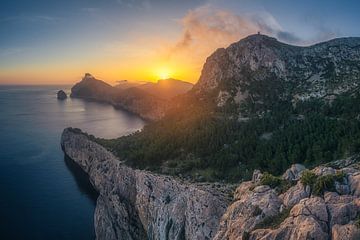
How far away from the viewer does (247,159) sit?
97.0 meters

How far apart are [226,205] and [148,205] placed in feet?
102

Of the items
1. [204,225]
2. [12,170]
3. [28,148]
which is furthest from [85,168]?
[204,225]

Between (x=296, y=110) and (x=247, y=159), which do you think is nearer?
(x=247, y=159)

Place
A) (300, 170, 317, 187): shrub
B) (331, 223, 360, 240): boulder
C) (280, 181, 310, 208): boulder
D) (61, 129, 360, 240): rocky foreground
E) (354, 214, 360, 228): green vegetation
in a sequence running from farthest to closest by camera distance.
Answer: (300, 170, 317, 187): shrub
(280, 181, 310, 208): boulder
(61, 129, 360, 240): rocky foreground
(354, 214, 360, 228): green vegetation
(331, 223, 360, 240): boulder

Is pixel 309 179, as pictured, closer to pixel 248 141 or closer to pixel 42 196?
pixel 248 141

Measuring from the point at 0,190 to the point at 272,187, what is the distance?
358ft

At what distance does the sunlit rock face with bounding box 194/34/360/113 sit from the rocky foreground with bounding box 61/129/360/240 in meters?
70.8

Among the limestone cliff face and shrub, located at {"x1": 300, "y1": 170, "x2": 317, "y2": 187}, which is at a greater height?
shrub, located at {"x1": 300, "y1": 170, "x2": 317, "y2": 187}

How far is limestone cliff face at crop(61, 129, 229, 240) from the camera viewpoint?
65.9 m

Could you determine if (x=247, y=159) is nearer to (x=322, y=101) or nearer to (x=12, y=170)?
(x=322, y=101)

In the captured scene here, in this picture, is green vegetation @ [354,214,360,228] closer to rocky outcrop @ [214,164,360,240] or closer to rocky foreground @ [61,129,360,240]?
rocky outcrop @ [214,164,360,240]

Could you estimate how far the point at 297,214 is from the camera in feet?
115

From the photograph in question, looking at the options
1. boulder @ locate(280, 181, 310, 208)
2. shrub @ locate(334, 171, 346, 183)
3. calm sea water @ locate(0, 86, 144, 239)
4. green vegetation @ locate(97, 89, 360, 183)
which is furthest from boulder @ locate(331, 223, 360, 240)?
calm sea water @ locate(0, 86, 144, 239)

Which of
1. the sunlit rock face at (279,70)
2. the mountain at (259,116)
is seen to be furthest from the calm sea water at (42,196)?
the sunlit rock face at (279,70)
